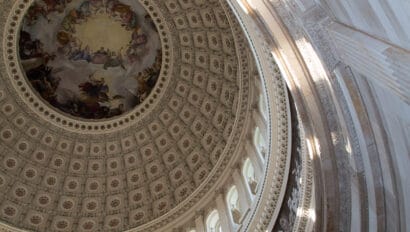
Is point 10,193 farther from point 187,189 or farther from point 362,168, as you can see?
point 362,168

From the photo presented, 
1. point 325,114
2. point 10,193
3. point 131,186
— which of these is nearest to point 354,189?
point 325,114

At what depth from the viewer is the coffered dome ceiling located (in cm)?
2008

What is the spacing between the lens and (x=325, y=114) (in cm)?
834

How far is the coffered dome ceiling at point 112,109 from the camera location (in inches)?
790

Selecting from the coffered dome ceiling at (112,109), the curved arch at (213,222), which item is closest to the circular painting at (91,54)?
the coffered dome ceiling at (112,109)

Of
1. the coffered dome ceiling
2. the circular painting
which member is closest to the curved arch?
the coffered dome ceiling

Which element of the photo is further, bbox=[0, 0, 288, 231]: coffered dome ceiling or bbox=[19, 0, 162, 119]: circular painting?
bbox=[19, 0, 162, 119]: circular painting

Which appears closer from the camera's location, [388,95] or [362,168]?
[388,95]

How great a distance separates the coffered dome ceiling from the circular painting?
0.04 m

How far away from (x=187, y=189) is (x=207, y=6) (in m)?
7.05

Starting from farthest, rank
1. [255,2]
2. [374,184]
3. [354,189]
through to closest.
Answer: [255,2] < [354,189] < [374,184]

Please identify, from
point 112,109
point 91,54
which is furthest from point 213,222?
point 91,54

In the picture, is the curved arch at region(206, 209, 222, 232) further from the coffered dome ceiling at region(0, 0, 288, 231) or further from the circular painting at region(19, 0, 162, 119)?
the circular painting at region(19, 0, 162, 119)

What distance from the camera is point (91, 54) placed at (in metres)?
23.2
